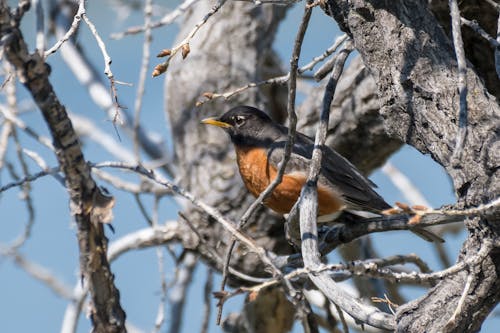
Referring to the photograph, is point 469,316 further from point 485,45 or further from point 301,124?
point 301,124

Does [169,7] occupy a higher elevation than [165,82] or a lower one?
higher

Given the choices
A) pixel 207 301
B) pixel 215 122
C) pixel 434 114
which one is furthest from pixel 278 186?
pixel 434 114

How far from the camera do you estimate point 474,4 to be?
12.7ft

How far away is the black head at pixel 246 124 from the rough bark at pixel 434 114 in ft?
6.06

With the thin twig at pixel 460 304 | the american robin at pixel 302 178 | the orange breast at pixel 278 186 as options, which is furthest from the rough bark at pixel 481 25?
the thin twig at pixel 460 304

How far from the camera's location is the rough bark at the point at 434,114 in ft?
8.25

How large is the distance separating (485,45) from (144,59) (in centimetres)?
170

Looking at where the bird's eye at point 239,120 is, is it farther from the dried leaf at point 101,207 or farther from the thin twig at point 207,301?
the dried leaf at point 101,207

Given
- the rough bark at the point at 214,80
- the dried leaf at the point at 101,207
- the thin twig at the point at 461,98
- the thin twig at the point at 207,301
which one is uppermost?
the rough bark at the point at 214,80

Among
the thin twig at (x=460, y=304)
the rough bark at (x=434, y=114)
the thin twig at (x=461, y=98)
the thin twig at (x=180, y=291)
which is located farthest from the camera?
the thin twig at (x=180, y=291)

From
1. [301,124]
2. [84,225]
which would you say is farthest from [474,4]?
[84,225]

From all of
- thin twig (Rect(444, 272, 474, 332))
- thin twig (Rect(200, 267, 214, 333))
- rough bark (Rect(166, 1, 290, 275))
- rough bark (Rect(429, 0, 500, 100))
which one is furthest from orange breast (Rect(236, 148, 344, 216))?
thin twig (Rect(444, 272, 474, 332))

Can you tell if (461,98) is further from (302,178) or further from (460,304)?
(302,178)

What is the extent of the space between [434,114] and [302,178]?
1694 millimetres
